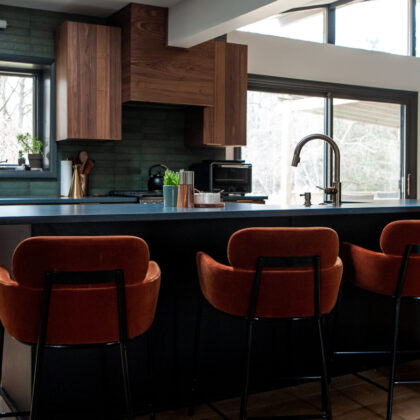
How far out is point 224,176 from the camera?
544 cm

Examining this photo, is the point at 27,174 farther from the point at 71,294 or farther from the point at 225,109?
the point at 71,294

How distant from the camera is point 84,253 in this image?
5.93ft

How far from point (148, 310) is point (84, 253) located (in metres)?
0.32

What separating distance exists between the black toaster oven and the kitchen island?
234 cm

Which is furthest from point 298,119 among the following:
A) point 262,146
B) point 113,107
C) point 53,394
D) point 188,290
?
point 53,394

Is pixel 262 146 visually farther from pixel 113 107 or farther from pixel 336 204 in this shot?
pixel 336 204

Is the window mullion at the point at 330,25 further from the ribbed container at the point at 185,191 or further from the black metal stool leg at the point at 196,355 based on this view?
the black metal stool leg at the point at 196,355

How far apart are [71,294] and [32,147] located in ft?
12.0

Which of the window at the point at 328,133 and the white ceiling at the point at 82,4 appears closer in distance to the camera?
the white ceiling at the point at 82,4

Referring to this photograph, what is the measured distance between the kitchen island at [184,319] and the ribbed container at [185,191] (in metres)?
0.13

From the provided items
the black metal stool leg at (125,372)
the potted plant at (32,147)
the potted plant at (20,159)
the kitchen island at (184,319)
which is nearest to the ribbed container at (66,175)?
the potted plant at (32,147)

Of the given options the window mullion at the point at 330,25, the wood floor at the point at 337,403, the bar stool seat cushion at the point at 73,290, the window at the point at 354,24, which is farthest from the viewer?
the window mullion at the point at 330,25

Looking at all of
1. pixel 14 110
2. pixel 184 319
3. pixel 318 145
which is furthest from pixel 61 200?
pixel 318 145

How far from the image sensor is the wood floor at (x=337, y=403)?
2.66 metres
